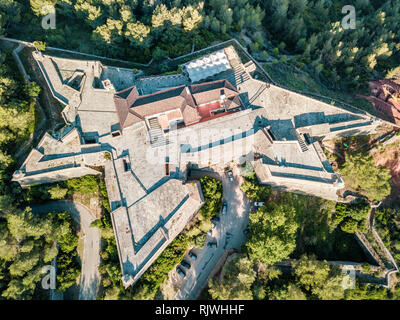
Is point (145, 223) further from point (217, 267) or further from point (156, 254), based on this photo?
point (217, 267)

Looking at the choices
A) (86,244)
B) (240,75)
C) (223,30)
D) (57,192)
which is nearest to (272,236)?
(240,75)

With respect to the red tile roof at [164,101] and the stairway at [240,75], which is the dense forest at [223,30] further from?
the red tile roof at [164,101]

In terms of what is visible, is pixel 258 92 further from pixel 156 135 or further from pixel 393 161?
pixel 393 161

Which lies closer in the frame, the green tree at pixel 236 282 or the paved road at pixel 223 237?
the green tree at pixel 236 282

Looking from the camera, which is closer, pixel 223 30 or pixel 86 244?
pixel 86 244

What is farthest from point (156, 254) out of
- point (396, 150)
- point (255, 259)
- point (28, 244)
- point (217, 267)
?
point (396, 150)

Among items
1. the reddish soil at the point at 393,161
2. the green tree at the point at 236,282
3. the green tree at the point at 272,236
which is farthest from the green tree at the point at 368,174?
the green tree at the point at 236,282
